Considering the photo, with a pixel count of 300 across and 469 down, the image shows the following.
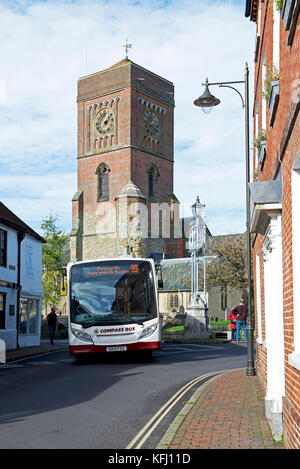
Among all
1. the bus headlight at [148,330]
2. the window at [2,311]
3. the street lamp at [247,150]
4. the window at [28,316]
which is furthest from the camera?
the window at [28,316]

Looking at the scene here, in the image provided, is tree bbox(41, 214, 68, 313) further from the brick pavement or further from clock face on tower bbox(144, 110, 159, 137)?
the brick pavement

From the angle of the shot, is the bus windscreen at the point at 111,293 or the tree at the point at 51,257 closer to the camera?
the bus windscreen at the point at 111,293

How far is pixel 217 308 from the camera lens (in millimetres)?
69750

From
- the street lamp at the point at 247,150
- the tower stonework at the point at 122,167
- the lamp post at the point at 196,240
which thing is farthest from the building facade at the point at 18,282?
the tower stonework at the point at 122,167

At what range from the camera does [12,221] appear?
2714cm

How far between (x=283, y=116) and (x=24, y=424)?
5242 millimetres

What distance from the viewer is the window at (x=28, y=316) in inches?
1109

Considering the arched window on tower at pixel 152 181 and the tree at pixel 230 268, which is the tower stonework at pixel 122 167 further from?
the tree at pixel 230 268

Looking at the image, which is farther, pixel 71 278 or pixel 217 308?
pixel 217 308

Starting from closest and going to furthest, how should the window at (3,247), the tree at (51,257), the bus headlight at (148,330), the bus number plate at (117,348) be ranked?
the bus number plate at (117,348) → the bus headlight at (148,330) → the window at (3,247) → the tree at (51,257)

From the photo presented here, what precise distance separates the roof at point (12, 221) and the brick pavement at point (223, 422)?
17.0 m
